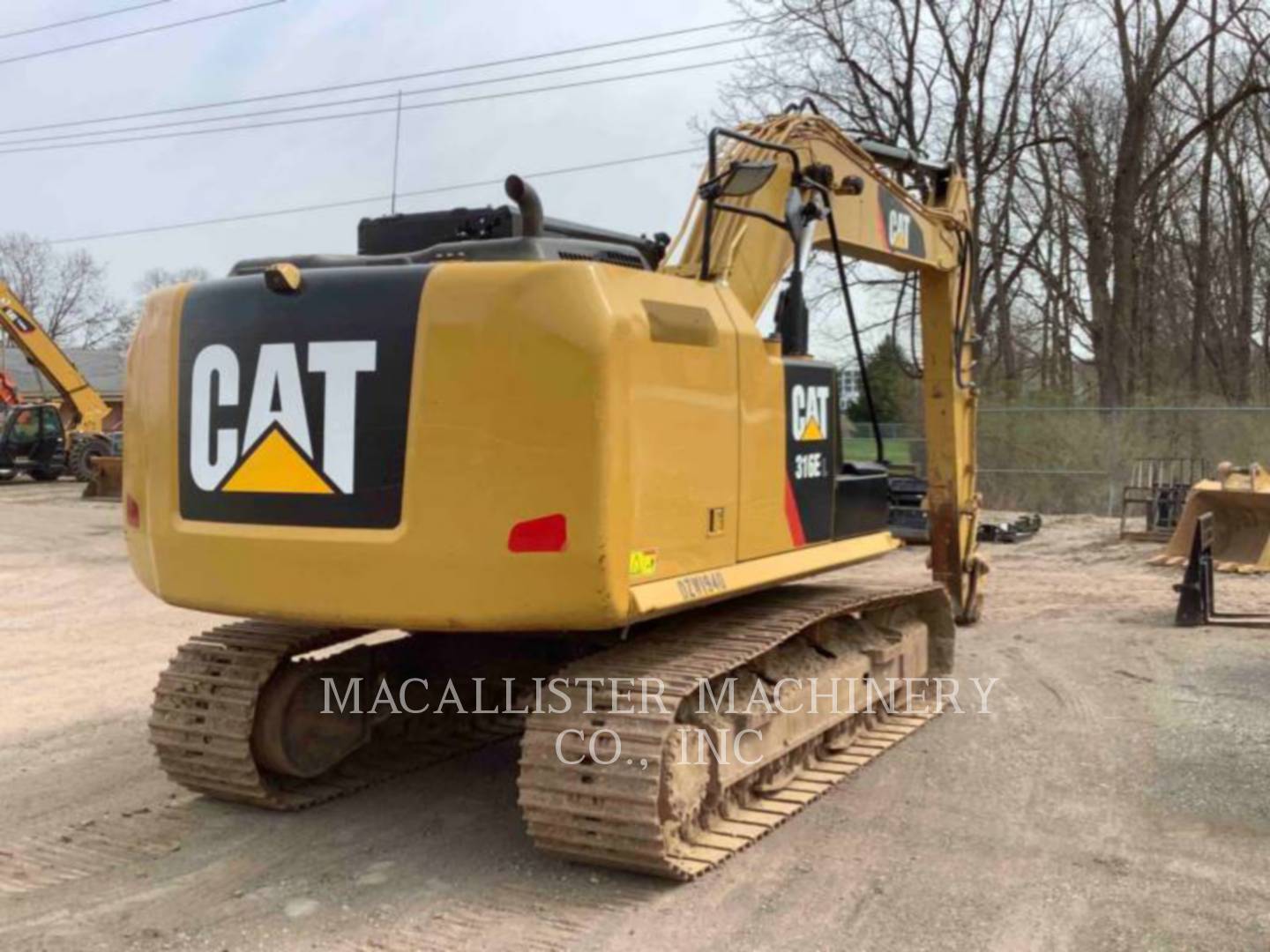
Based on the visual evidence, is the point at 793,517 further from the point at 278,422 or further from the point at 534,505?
the point at 278,422

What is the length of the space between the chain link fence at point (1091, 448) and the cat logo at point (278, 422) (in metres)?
16.1

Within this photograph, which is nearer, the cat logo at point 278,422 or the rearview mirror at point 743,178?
the cat logo at point 278,422

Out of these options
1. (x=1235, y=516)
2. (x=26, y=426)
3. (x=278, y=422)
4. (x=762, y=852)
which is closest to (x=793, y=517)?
(x=762, y=852)

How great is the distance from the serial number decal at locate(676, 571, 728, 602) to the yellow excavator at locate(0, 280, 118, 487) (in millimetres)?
26174

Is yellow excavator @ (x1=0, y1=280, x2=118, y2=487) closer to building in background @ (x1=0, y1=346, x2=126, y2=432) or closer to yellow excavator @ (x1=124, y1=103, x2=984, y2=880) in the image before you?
building in background @ (x1=0, y1=346, x2=126, y2=432)

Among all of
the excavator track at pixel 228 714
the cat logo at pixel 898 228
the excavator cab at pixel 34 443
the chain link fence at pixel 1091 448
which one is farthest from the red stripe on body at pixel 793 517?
the excavator cab at pixel 34 443

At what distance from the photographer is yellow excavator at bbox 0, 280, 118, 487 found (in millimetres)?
28078

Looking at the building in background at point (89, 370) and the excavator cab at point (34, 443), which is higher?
the building in background at point (89, 370)

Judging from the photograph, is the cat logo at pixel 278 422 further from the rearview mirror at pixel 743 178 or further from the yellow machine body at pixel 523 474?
the rearview mirror at pixel 743 178

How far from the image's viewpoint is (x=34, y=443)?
2825 cm

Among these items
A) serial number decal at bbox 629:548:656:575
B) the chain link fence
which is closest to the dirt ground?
serial number decal at bbox 629:548:656:575

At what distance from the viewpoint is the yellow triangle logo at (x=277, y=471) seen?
428 cm

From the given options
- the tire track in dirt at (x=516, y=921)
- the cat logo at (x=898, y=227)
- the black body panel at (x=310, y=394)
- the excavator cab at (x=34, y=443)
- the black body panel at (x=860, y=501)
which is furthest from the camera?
the excavator cab at (x=34, y=443)

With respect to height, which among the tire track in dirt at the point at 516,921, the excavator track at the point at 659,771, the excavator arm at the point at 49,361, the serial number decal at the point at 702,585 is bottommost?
the tire track in dirt at the point at 516,921
